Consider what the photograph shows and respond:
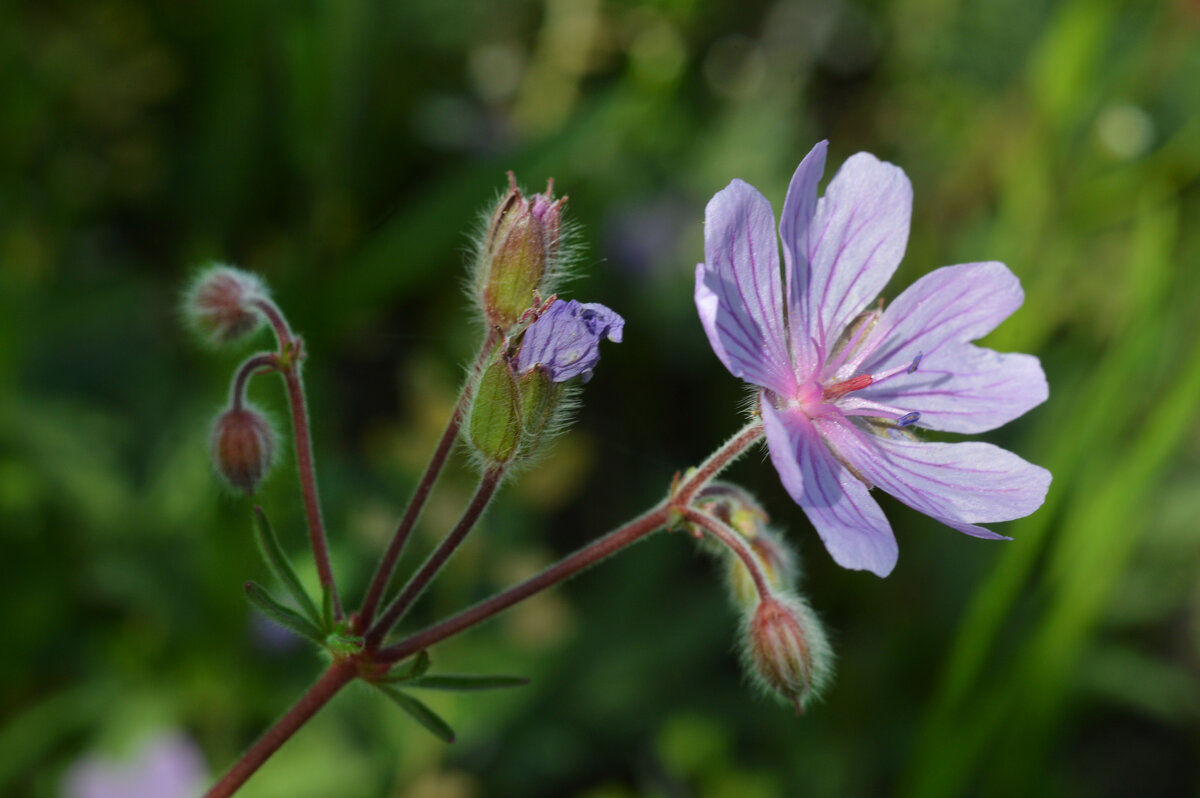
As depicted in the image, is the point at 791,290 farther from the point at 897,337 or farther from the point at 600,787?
the point at 600,787

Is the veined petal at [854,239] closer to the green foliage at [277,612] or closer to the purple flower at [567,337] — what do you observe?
the purple flower at [567,337]

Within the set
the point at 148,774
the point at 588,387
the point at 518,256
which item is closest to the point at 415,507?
the point at 518,256

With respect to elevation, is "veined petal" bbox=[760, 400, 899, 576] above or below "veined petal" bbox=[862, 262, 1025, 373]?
below

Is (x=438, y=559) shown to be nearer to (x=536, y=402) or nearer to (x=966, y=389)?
(x=536, y=402)

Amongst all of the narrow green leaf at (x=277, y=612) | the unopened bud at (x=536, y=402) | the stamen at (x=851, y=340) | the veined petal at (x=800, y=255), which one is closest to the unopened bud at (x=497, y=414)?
the unopened bud at (x=536, y=402)

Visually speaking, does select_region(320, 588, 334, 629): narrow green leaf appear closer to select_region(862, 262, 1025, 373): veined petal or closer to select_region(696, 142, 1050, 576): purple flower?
select_region(696, 142, 1050, 576): purple flower

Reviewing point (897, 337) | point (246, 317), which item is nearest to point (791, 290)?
point (897, 337)

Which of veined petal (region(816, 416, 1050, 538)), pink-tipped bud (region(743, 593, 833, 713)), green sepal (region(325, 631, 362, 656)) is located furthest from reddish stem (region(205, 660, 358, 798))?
veined petal (region(816, 416, 1050, 538))
